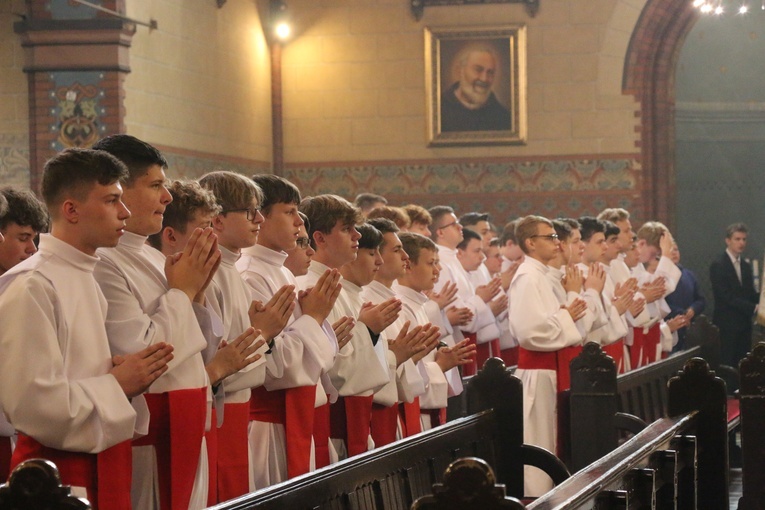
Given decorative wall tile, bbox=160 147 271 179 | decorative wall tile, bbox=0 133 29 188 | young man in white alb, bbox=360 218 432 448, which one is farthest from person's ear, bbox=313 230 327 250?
decorative wall tile, bbox=160 147 271 179

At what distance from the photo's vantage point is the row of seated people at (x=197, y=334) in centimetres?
362

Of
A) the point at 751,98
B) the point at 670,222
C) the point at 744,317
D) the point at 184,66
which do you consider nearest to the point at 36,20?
the point at 184,66

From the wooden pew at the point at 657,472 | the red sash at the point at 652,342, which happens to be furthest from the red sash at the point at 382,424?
the red sash at the point at 652,342

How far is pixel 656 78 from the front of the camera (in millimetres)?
14172

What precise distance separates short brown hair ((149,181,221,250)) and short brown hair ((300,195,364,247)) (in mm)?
1266

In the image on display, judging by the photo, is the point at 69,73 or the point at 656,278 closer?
the point at 69,73

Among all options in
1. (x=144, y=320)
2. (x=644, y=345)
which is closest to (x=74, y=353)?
(x=144, y=320)

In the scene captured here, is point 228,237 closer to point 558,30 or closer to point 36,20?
point 36,20

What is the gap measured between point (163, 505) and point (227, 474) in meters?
0.72

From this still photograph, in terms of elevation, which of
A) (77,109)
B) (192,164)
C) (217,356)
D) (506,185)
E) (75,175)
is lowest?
(217,356)

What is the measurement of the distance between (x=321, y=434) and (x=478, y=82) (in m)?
9.20

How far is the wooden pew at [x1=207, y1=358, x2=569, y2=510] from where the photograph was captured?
12.2ft

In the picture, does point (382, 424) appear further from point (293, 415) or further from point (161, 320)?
point (161, 320)

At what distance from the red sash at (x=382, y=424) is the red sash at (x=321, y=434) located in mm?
542
